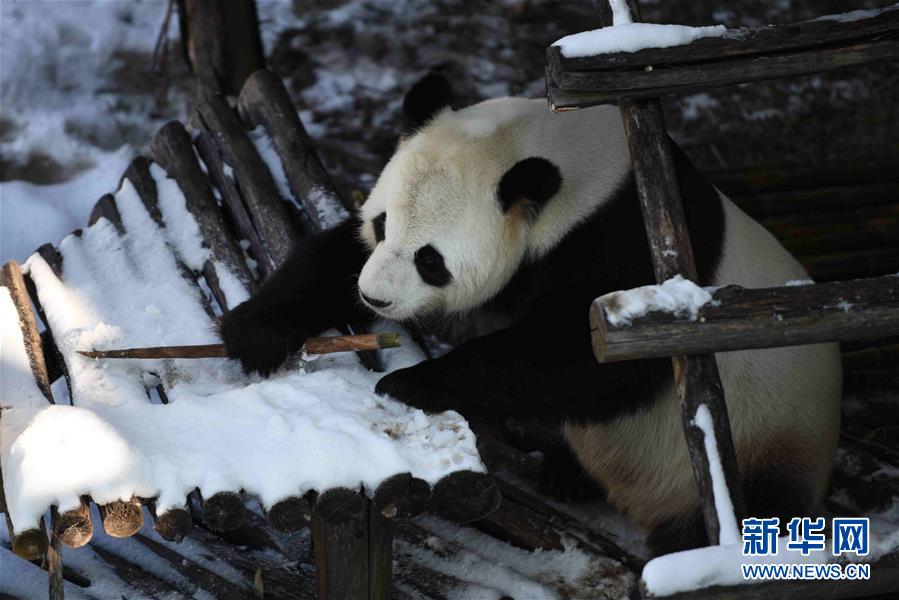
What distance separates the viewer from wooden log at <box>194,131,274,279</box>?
159 inches

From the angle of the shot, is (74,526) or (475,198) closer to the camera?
(74,526)

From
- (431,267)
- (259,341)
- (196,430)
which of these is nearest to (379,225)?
(431,267)

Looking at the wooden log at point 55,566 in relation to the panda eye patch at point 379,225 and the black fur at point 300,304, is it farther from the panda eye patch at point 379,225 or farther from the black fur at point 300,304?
the panda eye patch at point 379,225

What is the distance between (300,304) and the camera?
11.0ft

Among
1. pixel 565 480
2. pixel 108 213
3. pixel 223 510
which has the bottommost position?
pixel 565 480

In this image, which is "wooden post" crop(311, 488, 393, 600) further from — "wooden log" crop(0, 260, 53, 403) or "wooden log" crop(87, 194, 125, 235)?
"wooden log" crop(87, 194, 125, 235)

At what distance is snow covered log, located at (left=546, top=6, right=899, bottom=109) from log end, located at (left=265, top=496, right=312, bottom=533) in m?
1.11

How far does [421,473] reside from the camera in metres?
2.67

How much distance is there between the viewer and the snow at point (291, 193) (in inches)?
159

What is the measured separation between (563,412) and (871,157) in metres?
3.32

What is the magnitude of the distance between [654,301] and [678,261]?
0.21m

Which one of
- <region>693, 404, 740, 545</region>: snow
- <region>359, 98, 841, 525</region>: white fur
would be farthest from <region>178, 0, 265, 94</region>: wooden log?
<region>693, 404, 740, 545</region>: snow

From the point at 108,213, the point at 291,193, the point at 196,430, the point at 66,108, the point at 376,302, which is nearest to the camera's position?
the point at 196,430

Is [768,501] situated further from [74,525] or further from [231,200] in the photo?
[231,200]
